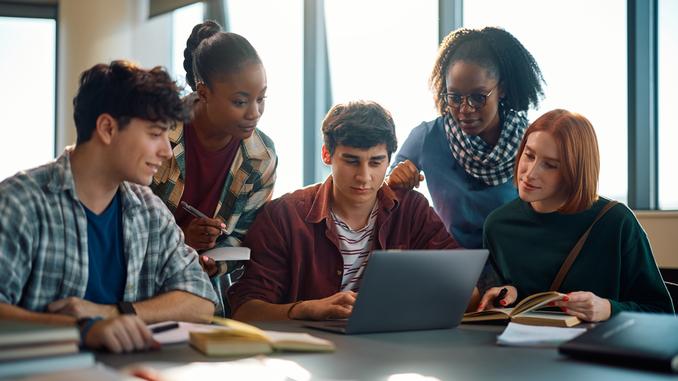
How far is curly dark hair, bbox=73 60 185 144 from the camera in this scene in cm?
186

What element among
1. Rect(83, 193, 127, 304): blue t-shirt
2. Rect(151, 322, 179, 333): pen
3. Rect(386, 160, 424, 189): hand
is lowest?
Rect(151, 322, 179, 333): pen

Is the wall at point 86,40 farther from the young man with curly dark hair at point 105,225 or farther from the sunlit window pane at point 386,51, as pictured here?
the young man with curly dark hair at point 105,225

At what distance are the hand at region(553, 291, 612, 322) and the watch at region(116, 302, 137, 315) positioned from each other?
3.32ft

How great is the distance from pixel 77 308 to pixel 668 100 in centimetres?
284

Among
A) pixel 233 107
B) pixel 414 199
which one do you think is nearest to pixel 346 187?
pixel 414 199

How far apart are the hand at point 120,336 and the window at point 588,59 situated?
244 cm

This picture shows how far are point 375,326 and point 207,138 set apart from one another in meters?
1.07

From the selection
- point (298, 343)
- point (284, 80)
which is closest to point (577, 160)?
point (298, 343)

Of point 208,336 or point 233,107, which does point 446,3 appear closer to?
point 233,107

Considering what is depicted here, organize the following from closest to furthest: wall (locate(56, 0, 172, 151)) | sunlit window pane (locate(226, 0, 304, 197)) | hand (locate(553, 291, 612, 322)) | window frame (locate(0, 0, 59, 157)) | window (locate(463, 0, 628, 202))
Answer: hand (locate(553, 291, 612, 322))
window (locate(463, 0, 628, 202))
sunlit window pane (locate(226, 0, 304, 197))
wall (locate(56, 0, 172, 151))
window frame (locate(0, 0, 59, 157))

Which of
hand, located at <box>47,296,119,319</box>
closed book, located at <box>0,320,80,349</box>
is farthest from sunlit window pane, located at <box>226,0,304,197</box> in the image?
closed book, located at <box>0,320,80,349</box>

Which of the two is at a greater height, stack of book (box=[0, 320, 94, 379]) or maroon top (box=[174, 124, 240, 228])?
maroon top (box=[174, 124, 240, 228])

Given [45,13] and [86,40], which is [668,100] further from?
[45,13]

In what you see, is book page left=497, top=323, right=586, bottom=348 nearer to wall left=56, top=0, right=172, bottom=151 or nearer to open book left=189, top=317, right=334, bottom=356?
open book left=189, top=317, right=334, bottom=356
